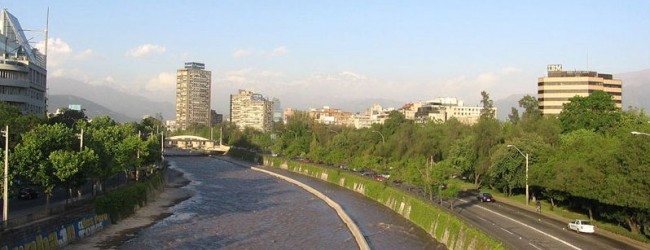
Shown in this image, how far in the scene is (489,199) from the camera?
74.5m

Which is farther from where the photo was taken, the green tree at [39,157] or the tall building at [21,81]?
the tall building at [21,81]

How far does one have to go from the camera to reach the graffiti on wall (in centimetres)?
3816

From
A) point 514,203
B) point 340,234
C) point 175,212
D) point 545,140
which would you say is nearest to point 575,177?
point 514,203

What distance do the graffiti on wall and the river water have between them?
3593 mm

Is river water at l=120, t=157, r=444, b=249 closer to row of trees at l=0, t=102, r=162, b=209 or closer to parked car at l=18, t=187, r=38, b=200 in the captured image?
row of trees at l=0, t=102, r=162, b=209

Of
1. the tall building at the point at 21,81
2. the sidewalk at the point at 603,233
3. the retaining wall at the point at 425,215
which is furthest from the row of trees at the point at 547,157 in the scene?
the tall building at the point at 21,81

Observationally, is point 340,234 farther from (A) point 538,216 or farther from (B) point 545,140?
(B) point 545,140


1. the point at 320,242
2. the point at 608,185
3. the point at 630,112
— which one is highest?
the point at 630,112

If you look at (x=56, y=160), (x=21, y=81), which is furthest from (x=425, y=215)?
(x=21, y=81)

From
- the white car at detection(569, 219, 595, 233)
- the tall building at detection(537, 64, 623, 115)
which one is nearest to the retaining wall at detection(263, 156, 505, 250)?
the white car at detection(569, 219, 595, 233)

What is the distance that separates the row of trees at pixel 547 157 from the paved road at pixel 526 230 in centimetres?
317

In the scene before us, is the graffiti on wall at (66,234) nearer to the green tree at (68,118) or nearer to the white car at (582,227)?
the white car at (582,227)

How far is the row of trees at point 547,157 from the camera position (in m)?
47.6

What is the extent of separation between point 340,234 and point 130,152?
37.9 metres
